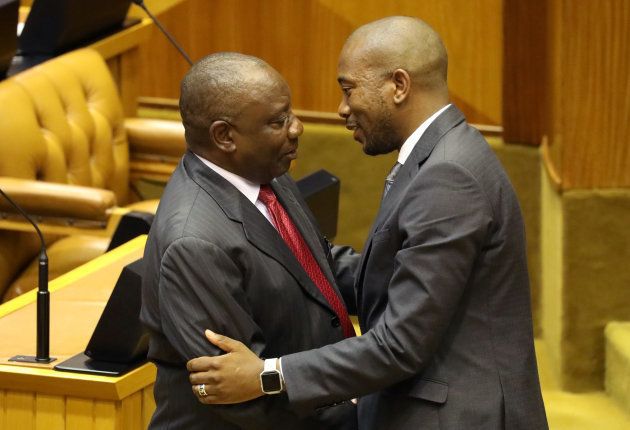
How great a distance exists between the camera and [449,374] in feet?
5.40

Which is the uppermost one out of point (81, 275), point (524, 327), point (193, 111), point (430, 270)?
point (193, 111)

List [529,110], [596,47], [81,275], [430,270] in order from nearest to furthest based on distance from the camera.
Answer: [430,270] < [81,275] < [596,47] < [529,110]

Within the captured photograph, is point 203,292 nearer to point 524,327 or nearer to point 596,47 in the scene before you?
point 524,327

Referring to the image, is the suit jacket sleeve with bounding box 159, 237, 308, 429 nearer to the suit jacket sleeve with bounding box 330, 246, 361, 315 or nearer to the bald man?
the bald man

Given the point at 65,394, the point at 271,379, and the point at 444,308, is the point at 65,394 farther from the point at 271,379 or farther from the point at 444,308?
the point at 444,308

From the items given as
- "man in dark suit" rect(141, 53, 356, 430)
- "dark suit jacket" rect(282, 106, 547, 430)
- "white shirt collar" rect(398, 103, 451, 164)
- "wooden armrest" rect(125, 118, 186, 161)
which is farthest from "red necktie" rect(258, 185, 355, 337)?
"wooden armrest" rect(125, 118, 186, 161)

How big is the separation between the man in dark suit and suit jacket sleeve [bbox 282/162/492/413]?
70mm

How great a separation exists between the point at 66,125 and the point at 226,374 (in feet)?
6.45

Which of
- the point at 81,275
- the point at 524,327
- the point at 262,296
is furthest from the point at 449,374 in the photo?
the point at 81,275

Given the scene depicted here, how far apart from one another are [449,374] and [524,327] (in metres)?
0.12

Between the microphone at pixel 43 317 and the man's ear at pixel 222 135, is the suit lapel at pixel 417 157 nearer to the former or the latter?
the man's ear at pixel 222 135

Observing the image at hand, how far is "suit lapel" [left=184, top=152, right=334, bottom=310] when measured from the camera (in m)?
1.67

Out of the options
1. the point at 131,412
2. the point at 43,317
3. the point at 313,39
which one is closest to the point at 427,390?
the point at 131,412

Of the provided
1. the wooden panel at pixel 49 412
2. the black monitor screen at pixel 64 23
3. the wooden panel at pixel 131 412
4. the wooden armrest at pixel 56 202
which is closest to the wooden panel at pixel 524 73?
the black monitor screen at pixel 64 23
